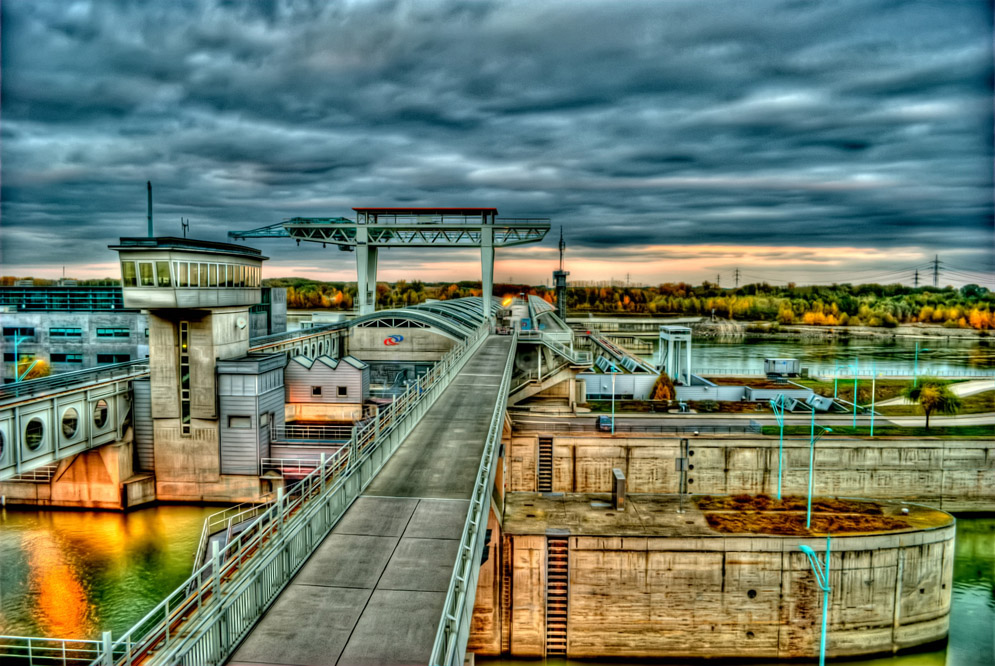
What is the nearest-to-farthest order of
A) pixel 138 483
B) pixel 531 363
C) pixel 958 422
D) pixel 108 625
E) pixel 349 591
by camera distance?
1. pixel 349 591
2. pixel 108 625
3. pixel 138 483
4. pixel 958 422
5. pixel 531 363

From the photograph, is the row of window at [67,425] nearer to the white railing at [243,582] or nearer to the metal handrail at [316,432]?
the metal handrail at [316,432]

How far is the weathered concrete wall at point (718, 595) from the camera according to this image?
819 inches

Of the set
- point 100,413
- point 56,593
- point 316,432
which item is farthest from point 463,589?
point 100,413

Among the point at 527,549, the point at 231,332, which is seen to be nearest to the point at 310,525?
the point at 527,549

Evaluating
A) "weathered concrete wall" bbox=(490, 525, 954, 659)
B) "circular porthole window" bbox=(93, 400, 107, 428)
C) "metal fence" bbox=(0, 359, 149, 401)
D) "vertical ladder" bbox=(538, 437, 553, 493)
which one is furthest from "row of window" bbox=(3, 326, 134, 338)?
"weathered concrete wall" bbox=(490, 525, 954, 659)

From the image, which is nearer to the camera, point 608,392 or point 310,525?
point 310,525

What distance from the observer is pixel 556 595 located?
2139 centimetres

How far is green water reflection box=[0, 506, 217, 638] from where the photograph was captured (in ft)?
61.6

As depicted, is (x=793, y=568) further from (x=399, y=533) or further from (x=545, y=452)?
(x=399, y=533)

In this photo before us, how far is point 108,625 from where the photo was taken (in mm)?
18562

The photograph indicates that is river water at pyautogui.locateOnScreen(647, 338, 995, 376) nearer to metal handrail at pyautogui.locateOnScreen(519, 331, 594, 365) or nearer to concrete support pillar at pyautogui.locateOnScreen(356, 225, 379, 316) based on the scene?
metal handrail at pyautogui.locateOnScreen(519, 331, 594, 365)

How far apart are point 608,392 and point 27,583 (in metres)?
32.9

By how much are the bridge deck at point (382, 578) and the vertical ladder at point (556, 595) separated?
6.89 metres

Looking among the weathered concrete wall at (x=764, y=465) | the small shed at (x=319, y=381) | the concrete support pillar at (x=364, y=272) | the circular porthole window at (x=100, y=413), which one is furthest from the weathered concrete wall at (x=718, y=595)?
the concrete support pillar at (x=364, y=272)
